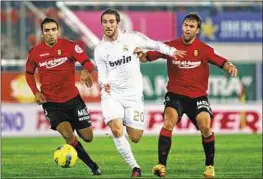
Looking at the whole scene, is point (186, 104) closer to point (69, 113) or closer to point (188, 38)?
point (188, 38)

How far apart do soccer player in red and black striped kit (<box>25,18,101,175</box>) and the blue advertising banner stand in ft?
73.4

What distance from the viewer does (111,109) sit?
12328mm

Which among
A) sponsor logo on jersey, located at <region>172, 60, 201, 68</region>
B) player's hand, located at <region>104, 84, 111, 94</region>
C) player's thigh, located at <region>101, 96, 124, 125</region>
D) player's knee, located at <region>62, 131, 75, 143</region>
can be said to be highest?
sponsor logo on jersey, located at <region>172, 60, 201, 68</region>

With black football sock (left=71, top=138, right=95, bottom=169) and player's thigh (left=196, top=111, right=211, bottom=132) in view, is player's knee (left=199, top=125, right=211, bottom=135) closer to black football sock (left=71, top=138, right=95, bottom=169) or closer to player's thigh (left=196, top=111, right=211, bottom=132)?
player's thigh (left=196, top=111, right=211, bottom=132)

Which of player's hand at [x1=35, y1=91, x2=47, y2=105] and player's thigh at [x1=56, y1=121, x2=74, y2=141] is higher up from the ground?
player's hand at [x1=35, y1=91, x2=47, y2=105]

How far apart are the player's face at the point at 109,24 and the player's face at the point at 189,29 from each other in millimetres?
942

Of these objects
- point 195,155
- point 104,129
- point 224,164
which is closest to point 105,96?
point 224,164

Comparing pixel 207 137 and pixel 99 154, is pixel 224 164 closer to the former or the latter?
pixel 207 137

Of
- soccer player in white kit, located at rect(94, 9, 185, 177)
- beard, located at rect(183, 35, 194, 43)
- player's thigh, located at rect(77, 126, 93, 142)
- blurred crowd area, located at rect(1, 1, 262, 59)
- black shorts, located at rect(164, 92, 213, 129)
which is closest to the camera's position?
soccer player in white kit, located at rect(94, 9, 185, 177)

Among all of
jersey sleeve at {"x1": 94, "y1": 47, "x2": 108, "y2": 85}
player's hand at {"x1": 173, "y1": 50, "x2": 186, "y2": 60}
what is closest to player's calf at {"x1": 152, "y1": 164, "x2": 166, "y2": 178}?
jersey sleeve at {"x1": 94, "y1": 47, "x2": 108, "y2": 85}

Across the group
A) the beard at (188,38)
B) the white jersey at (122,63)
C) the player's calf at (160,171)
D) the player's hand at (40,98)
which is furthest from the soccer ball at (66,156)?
the beard at (188,38)

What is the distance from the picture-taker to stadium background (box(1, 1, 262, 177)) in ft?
89.1

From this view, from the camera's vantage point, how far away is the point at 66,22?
33.2 m

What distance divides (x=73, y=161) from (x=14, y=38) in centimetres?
2005
